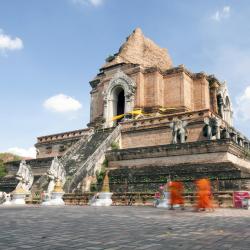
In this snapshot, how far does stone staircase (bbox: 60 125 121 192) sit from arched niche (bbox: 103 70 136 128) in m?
3.81

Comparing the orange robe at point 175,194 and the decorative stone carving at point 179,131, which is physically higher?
the decorative stone carving at point 179,131

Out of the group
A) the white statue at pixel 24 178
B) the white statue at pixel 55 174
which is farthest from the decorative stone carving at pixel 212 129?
the white statue at pixel 24 178

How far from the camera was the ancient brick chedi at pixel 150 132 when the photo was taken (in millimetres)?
17500

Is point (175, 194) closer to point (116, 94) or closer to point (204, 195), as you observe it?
point (204, 195)

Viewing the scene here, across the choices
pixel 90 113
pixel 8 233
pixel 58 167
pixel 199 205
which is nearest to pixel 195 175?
pixel 199 205

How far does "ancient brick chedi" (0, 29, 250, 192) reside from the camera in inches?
689

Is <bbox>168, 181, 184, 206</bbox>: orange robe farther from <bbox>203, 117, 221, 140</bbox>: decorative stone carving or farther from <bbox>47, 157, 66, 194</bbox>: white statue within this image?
<bbox>47, 157, 66, 194</bbox>: white statue

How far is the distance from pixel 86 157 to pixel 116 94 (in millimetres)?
11010

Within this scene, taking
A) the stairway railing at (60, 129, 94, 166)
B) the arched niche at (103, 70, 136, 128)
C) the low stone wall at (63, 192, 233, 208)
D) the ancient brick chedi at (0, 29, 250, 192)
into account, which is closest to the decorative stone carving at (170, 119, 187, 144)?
the ancient brick chedi at (0, 29, 250, 192)

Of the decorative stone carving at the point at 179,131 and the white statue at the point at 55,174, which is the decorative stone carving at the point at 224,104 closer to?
the decorative stone carving at the point at 179,131

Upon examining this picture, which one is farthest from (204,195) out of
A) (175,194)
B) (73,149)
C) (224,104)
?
(224,104)

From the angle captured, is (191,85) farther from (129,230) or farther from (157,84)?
(129,230)

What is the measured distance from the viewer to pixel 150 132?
2406 centimetres

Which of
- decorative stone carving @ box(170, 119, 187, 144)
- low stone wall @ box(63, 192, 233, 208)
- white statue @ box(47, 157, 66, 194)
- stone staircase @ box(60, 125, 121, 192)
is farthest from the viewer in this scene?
decorative stone carving @ box(170, 119, 187, 144)
